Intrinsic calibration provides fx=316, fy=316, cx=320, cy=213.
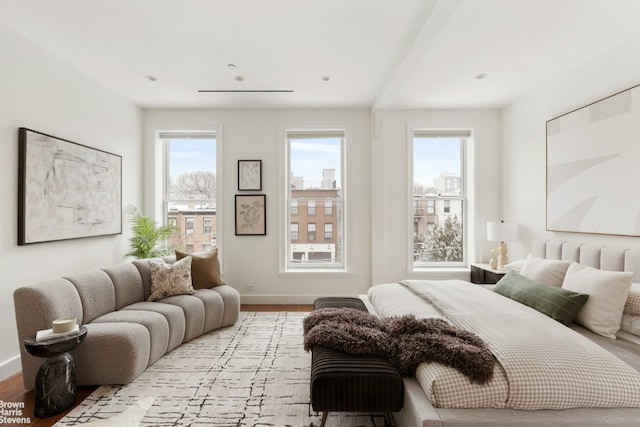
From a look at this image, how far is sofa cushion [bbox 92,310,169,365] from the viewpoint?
2.54 meters

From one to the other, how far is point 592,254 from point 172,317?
147 inches

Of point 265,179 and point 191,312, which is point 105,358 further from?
point 265,179

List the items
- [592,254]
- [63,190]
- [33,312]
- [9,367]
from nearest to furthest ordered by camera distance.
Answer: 1. [33,312]
2. [9,367]
3. [592,254]
4. [63,190]

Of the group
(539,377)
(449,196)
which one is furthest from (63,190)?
(449,196)

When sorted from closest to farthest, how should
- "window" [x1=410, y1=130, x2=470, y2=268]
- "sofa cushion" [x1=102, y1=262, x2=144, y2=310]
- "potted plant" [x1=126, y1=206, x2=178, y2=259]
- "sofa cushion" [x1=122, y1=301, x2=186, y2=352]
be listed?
1. "sofa cushion" [x1=122, y1=301, x2=186, y2=352]
2. "sofa cushion" [x1=102, y1=262, x2=144, y2=310]
3. "potted plant" [x1=126, y1=206, x2=178, y2=259]
4. "window" [x1=410, y1=130, x2=470, y2=268]

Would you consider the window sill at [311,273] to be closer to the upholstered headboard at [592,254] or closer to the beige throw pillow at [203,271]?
the beige throw pillow at [203,271]

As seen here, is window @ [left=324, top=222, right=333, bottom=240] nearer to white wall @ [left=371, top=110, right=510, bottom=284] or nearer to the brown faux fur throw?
white wall @ [left=371, top=110, right=510, bottom=284]

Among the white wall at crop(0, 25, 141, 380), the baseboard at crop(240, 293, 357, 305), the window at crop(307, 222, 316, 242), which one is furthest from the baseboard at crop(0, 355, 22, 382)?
the window at crop(307, 222, 316, 242)

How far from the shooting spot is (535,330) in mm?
1788

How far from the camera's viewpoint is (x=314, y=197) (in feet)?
15.2

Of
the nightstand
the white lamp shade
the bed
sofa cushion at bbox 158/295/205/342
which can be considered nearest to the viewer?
the bed

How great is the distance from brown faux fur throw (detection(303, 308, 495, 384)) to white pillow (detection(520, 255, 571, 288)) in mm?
1246

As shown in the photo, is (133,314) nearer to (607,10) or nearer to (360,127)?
(360,127)

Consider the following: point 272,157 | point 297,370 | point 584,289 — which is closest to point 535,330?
point 584,289
